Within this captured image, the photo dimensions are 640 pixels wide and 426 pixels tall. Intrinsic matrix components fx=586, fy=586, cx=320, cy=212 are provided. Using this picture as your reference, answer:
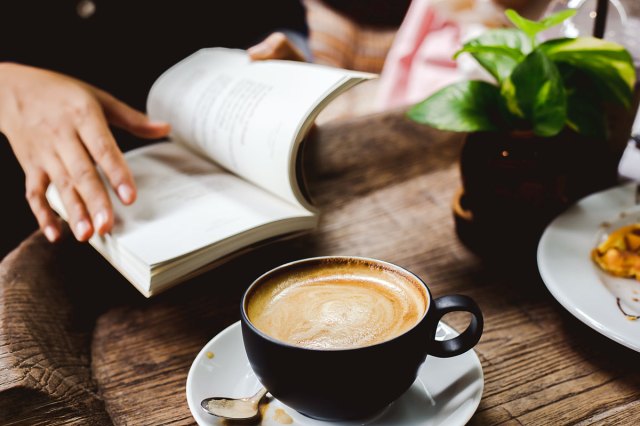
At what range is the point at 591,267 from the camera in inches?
24.2

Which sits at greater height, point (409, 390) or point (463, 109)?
point (463, 109)

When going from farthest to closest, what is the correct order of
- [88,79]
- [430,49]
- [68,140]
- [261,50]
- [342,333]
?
[430,49]
[88,79]
[261,50]
[68,140]
[342,333]

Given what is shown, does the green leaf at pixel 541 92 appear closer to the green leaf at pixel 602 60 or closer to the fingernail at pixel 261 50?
the green leaf at pixel 602 60

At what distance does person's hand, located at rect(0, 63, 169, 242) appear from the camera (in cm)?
67

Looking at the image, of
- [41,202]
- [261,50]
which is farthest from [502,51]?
[41,202]

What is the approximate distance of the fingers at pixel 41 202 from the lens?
27.6 inches

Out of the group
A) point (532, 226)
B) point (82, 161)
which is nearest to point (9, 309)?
point (82, 161)

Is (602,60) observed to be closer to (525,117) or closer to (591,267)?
(525,117)

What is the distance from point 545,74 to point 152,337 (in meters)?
0.49

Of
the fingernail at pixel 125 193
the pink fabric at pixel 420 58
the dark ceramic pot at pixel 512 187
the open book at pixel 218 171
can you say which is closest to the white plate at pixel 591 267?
the dark ceramic pot at pixel 512 187

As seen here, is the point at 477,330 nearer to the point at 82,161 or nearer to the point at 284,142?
the point at 284,142

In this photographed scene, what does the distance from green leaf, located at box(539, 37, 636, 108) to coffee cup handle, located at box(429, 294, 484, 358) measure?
1.15 feet

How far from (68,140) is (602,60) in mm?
630

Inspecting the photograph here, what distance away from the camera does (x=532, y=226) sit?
2.26ft
